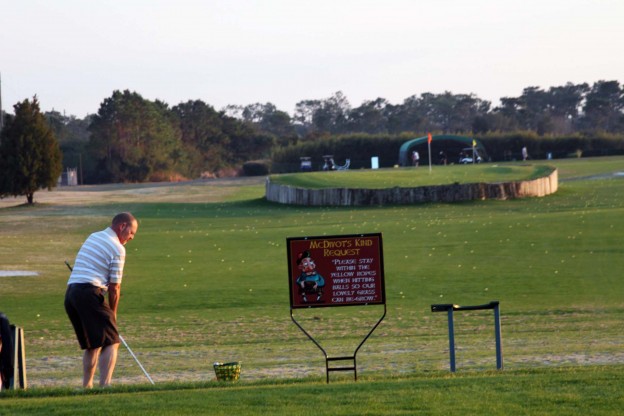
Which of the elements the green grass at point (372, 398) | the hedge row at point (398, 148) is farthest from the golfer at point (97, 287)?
the hedge row at point (398, 148)

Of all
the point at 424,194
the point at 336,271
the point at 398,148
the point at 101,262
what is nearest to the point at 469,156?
the point at 398,148

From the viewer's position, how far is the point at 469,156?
94.9m

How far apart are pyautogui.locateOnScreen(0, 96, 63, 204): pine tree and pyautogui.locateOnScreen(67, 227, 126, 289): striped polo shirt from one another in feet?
151

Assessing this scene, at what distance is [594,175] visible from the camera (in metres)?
70.1

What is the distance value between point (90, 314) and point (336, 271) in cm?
240

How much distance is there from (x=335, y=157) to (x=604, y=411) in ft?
303

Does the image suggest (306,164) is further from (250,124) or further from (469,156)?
(250,124)

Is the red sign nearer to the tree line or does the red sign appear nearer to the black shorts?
the black shorts

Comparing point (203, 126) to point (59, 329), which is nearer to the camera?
point (59, 329)

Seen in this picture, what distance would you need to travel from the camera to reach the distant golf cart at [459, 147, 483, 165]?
9221cm

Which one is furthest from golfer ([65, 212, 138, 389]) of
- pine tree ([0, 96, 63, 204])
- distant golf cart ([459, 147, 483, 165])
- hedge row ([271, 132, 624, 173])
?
hedge row ([271, 132, 624, 173])

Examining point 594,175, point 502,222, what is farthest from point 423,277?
point 594,175

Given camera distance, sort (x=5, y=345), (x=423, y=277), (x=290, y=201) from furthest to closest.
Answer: (x=290, y=201)
(x=423, y=277)
(x=5, y=345)

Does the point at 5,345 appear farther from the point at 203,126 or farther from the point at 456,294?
the point at 203,126
